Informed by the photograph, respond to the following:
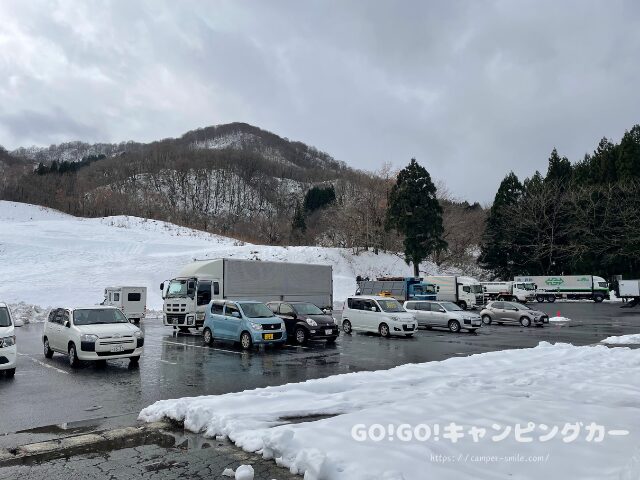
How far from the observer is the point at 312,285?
2705 centimetres

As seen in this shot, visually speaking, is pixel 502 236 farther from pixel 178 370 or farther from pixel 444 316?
pixel 178 370

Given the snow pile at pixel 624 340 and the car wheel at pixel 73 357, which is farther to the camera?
the snow pile at pixel 624 340

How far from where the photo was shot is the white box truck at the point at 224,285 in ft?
70.2

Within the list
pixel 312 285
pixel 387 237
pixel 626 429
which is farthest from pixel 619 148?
pixel 626 429

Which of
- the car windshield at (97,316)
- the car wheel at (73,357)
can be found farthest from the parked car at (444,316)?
the car wheel at (73,357)

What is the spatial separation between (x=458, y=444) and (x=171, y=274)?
44607mm

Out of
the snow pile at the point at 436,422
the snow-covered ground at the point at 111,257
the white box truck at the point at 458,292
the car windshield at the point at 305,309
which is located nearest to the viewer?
the snow pile at the point at 436,422

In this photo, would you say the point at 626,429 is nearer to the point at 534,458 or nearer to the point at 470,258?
the point at 534,458

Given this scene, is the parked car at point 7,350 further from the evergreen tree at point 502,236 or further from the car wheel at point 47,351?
the evergreen tree at point 502,236

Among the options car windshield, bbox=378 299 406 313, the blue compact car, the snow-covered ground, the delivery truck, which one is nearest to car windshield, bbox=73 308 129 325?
the blue compact car

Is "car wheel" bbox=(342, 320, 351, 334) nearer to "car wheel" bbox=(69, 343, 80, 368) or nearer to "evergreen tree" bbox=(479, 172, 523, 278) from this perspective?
"car wheel" bbox=(69, 343, 80, 368)

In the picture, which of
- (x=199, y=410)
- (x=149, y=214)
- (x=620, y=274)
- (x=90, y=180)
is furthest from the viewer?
(x=90, y=180)

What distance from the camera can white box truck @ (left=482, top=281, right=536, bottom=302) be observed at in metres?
51.7

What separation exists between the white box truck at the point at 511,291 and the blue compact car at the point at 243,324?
40.1m
